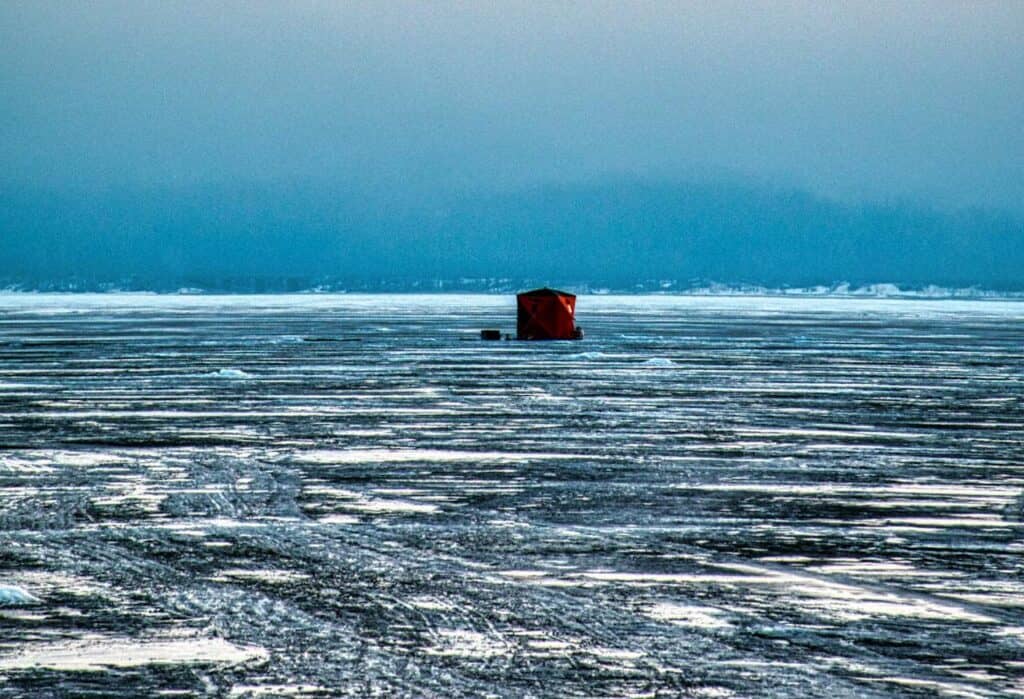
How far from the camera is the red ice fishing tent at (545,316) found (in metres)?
52.9

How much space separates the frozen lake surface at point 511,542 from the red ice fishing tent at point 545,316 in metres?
23.9

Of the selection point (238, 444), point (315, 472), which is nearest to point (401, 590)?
point (315, 472)

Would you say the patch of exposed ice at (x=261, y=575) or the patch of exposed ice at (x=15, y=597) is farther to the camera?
the patch of exposed ice at (x=261, y=575)

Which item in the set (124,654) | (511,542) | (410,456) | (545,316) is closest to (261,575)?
(511,542)

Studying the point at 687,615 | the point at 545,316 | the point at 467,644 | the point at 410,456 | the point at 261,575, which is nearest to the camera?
the point at 467,644

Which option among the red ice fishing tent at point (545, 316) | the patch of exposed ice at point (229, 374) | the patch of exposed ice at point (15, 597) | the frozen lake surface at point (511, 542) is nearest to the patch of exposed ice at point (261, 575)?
the frozen lake surface at point (511, 542)

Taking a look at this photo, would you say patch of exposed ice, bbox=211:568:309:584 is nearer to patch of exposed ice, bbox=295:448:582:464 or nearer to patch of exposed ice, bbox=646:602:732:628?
patch of exposed ice, bbox=646:602:732:628

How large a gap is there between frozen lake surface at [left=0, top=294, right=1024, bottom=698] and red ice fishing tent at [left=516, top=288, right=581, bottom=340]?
78.3 ft

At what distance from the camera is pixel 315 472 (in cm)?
1669

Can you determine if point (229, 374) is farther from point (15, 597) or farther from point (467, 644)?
point (467, 644)

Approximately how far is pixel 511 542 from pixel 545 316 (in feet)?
136

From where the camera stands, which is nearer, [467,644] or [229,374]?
[467,644]

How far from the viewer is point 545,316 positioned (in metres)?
53.3

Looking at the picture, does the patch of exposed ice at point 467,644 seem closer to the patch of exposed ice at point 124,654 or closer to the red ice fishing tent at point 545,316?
the patch of exposed ice at point 124,654
